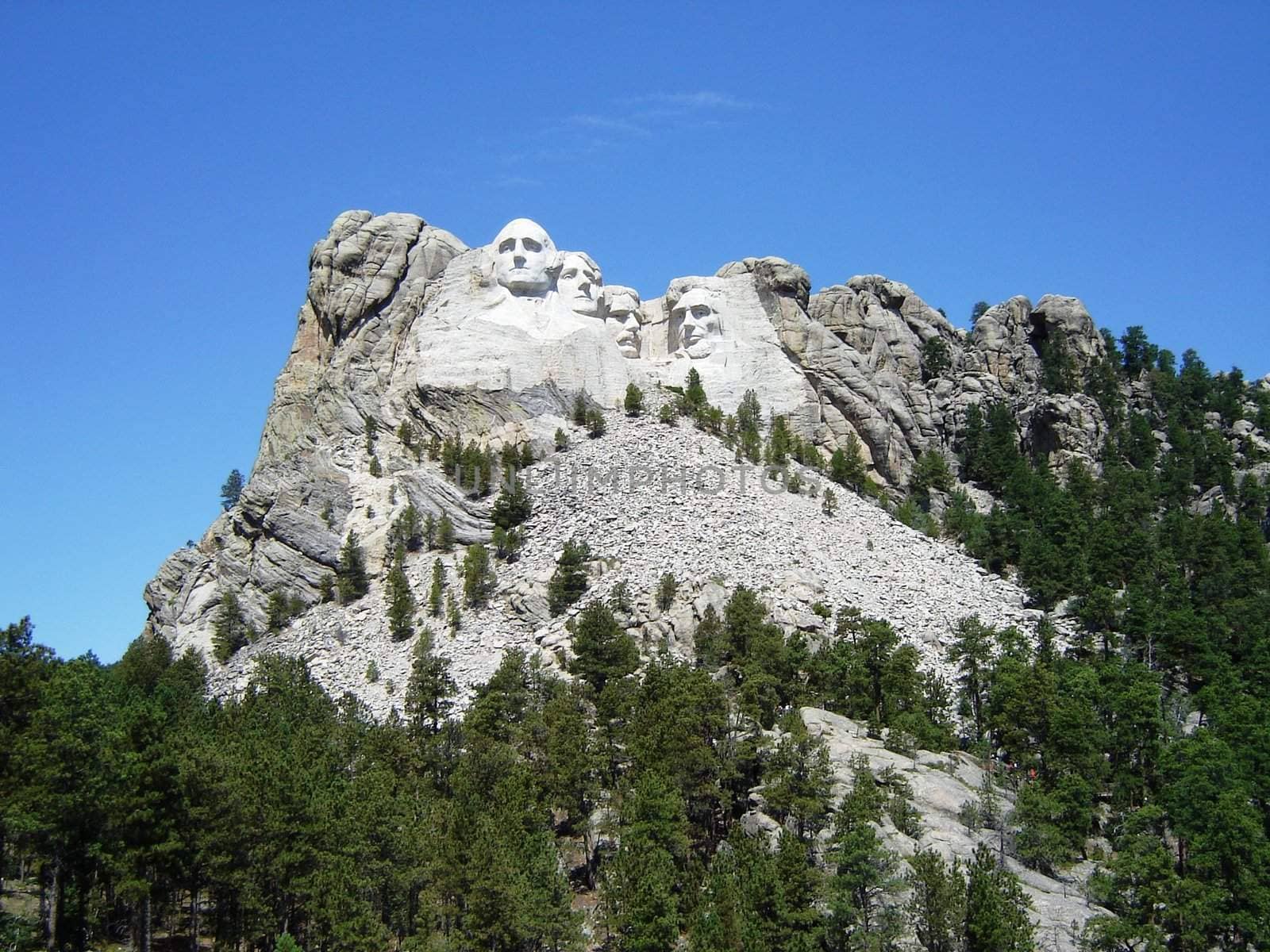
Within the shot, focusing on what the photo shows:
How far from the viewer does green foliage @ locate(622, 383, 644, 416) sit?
3890 inches

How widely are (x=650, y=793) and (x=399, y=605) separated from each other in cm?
2863

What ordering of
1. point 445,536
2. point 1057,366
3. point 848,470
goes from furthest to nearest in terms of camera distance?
point 1057,366 < point 848,470 < point 445,536

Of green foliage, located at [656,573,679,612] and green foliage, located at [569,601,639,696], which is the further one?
green foliage, located at [656,573,679,612]

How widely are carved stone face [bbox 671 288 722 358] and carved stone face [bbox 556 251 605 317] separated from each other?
770cm

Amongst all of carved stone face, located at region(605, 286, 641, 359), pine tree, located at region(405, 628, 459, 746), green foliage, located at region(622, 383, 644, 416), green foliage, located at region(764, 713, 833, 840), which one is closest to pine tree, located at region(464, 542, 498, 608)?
pine tree, located at region(405, 628, 459, 746)

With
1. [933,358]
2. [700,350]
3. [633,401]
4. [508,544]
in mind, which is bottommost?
[508,544]

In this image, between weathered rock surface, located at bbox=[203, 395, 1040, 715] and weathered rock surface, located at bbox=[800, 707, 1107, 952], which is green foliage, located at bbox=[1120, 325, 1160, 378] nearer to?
weathered rock surface, located at bbox=[203, 395, 1040, 715]

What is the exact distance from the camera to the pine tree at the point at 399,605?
263 ft

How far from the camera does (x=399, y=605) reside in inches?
3162

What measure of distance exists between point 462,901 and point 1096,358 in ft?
283

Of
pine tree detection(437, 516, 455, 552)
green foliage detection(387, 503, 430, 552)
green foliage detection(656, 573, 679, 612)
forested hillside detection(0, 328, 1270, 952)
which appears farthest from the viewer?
green foliage detection(387, 503, 430, 552)

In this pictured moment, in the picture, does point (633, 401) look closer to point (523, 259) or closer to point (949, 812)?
point (523, 259)

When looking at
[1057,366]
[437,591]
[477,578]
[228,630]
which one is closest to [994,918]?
[477,578]

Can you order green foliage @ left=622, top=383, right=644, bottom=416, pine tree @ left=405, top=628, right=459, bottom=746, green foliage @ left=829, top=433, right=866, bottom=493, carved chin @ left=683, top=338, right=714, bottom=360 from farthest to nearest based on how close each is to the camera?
1. carved chin @ left=683, top=338, right=714, bottom=360
2. green foliage @ left=829, top=433, right=866, bottom=493
3. green foliage @ left=622, top=383, right=644, bottom=416
4. pine tree @ left=405, top=628, right=459, bottom=746
